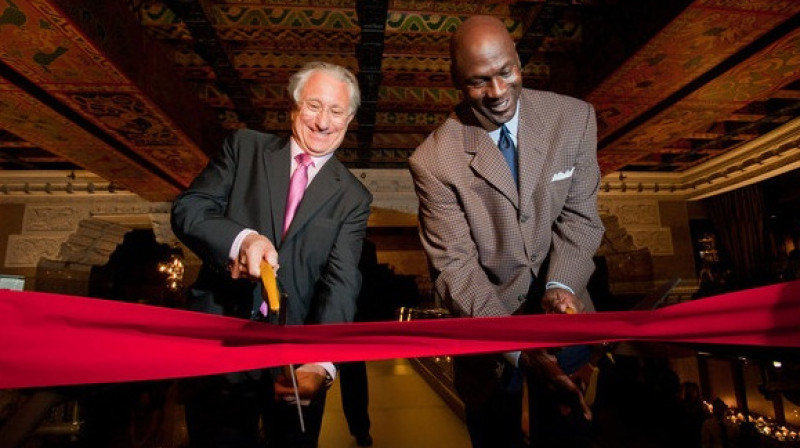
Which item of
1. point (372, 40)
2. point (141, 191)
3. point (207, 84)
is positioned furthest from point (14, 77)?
point (141, 191)

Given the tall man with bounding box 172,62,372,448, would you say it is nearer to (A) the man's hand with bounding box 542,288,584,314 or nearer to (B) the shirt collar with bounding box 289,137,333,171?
(B) the shirt collar with bounding box 289,137,333,171

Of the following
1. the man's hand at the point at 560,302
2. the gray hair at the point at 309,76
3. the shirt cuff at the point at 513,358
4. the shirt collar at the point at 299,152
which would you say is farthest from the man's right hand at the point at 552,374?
the gray hair at the point at 309,76

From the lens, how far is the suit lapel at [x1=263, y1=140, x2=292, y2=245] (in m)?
1.67

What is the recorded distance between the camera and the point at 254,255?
1.29 m

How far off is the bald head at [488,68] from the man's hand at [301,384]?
1195mm

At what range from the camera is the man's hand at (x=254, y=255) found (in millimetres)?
1283

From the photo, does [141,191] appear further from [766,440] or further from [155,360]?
[766,440]

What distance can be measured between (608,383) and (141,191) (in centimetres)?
839

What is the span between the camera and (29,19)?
333 centimetres

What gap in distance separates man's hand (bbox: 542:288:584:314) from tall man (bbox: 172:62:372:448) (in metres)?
0.69

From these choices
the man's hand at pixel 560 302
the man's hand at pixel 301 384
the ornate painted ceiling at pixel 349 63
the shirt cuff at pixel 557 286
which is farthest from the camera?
the ornate painted ceiling at pixel 349 63

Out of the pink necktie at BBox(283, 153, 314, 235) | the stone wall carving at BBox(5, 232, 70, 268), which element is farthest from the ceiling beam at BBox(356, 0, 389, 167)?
the stone wall carving at BBox(5, 232, 70, 268)

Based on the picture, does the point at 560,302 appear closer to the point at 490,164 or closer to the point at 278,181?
the point at 490,164

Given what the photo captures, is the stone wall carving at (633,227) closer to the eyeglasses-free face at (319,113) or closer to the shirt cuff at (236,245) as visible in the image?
the eyeglasses-free face at (319,113)
